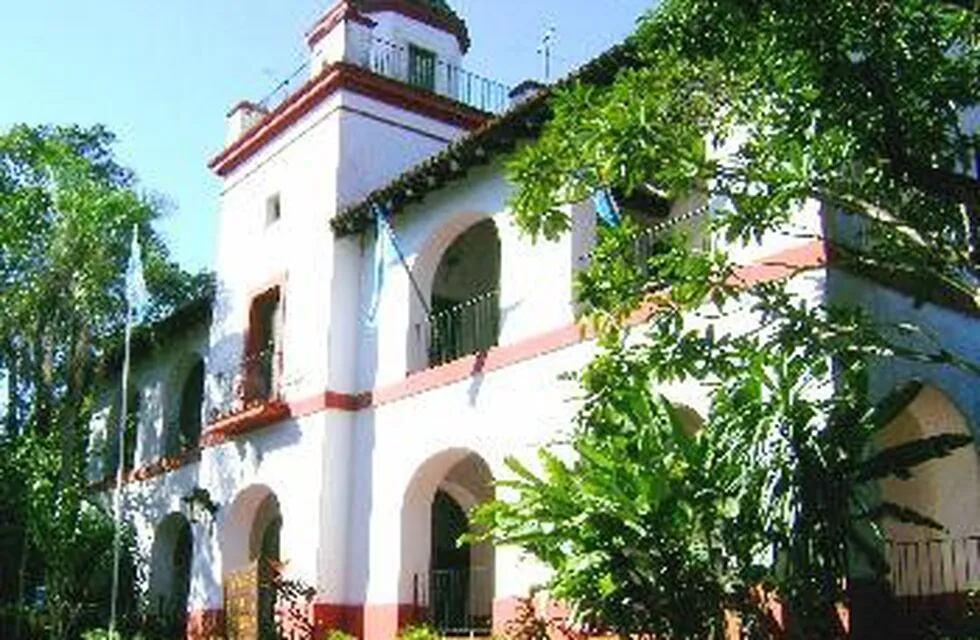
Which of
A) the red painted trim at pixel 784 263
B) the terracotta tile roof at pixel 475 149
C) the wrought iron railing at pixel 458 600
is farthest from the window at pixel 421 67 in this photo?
the red painted trim at pixel 784 263

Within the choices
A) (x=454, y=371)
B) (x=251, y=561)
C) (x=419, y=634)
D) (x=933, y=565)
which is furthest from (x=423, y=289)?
(x=933, y=565)

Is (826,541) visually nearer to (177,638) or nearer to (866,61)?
(866,61)

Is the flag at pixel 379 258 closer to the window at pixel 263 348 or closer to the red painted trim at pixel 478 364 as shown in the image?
the red painted trim at pixel 478 364

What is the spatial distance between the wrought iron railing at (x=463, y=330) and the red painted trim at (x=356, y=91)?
3.86 metres

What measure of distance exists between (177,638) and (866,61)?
18.5m

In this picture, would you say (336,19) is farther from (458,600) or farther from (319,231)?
(458,600)

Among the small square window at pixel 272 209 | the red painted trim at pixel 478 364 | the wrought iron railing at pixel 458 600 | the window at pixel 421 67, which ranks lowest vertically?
the wrought iron railing at pixel 458 600

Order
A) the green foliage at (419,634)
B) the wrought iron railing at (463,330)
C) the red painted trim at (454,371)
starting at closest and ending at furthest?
1. the red painted trim at (454,371)
2. the green foliage at (419,634)
3. the wrought iron railing at (463,330)

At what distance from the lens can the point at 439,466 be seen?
17422 mm

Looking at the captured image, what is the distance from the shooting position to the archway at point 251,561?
58.7 ft

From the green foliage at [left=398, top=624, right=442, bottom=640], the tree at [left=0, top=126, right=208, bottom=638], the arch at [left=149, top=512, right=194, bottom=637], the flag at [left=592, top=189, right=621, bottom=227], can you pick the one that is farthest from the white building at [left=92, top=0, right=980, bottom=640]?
the tree at [left=0, top=126, right=208, bottom=638]

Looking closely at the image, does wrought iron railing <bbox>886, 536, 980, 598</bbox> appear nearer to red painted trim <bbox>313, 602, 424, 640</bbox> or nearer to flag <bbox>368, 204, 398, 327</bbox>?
red painted trim <bbox>313, 602, 424, 640</bbox>

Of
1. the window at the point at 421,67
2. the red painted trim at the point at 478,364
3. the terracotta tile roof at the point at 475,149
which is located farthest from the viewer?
the window at the point at 421,67

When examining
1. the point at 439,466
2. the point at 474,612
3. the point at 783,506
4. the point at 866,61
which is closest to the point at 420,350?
the point at 439,466
